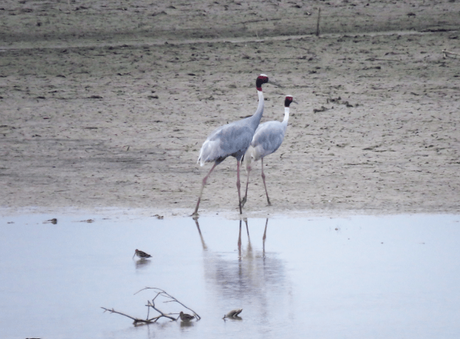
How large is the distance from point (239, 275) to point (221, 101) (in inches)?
302

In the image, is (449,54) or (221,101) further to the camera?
(449,54)

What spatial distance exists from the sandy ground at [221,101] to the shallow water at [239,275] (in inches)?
39.4

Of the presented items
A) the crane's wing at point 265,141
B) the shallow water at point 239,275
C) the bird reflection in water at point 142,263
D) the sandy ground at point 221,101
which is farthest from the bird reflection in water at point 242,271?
the crane's wing at point 265,141

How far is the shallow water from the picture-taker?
5.65 m

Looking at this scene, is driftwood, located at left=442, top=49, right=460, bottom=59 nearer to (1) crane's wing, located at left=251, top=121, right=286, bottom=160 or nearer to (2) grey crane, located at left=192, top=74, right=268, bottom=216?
(1) crane's wing, located at left=251, top=121, right=286, bottom=160

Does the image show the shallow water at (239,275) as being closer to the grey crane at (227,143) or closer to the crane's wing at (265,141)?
the grey crane at (227,143)

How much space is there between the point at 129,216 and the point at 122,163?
2.55 meters

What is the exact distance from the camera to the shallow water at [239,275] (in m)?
5.65

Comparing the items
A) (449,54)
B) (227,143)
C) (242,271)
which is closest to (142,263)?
(242,271)

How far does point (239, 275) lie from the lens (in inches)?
270

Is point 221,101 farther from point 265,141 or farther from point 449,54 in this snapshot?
point 449,54

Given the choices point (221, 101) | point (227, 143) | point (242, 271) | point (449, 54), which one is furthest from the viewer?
point (449, 54)

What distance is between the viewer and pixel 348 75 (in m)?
15.4

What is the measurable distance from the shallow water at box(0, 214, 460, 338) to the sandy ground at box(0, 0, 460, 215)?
1.00m
